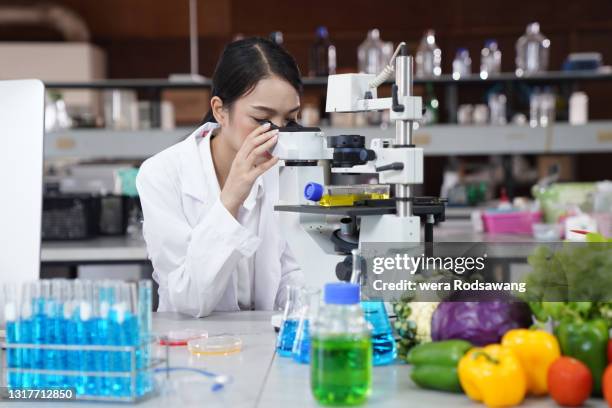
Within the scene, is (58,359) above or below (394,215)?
below

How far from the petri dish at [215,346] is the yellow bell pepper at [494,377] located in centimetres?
52

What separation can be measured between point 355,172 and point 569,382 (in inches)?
26.5

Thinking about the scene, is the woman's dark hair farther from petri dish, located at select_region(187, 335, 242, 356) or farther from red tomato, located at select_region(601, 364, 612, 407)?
red tomato, located at select_region(601, 364, 612, 407)

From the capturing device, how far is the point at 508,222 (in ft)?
14.3

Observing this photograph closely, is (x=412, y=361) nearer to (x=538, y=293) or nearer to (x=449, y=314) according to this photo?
(x=449, y=314)

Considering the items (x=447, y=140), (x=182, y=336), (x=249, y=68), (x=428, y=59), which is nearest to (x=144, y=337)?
(x=182, y=336)

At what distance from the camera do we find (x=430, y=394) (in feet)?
4.67

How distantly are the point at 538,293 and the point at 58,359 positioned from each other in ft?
2.69

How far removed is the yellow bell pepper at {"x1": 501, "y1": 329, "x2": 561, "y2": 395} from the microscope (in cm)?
35

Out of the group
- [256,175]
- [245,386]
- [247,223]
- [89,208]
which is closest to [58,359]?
[245,386]

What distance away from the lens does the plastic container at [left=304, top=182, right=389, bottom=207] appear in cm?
179

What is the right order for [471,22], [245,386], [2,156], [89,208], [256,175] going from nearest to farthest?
[245,386], [2,156], [256,175], [89,208], [471,22]

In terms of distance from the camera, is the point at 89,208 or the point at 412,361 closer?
the point at 412,361

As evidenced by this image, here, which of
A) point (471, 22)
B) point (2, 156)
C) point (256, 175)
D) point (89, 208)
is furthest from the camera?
point (471, 22)
